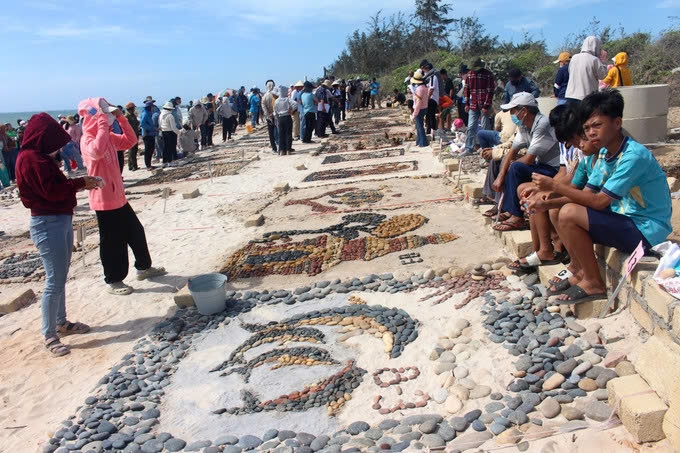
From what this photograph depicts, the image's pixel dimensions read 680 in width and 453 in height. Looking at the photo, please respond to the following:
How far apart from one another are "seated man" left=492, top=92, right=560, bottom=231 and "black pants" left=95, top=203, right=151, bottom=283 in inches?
159

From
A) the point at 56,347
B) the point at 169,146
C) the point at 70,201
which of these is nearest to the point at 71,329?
the point at 56,347

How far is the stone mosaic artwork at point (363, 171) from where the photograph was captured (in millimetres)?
11052

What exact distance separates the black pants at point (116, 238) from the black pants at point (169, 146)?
35.5 ft

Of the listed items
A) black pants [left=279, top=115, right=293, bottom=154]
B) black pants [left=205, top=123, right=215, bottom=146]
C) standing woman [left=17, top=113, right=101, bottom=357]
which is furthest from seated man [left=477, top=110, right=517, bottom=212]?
black pants [left=205, top=123, right=215, bottom=146]

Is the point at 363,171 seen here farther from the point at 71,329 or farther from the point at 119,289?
the point at 71,329

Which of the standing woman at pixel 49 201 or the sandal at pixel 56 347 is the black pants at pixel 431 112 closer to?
the standing woman at pixel 49 201

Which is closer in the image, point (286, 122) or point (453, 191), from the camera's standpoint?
point (453, 191)

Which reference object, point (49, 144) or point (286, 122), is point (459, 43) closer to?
point (286, 122)

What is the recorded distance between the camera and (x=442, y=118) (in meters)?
14.6

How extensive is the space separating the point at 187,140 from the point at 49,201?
45.5ft

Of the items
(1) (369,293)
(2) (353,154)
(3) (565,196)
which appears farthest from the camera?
(2) (353,154)

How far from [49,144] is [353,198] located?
5071 millimetres

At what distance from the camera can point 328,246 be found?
6.54 m

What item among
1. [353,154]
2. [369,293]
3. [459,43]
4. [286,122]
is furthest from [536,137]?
[459,43]
